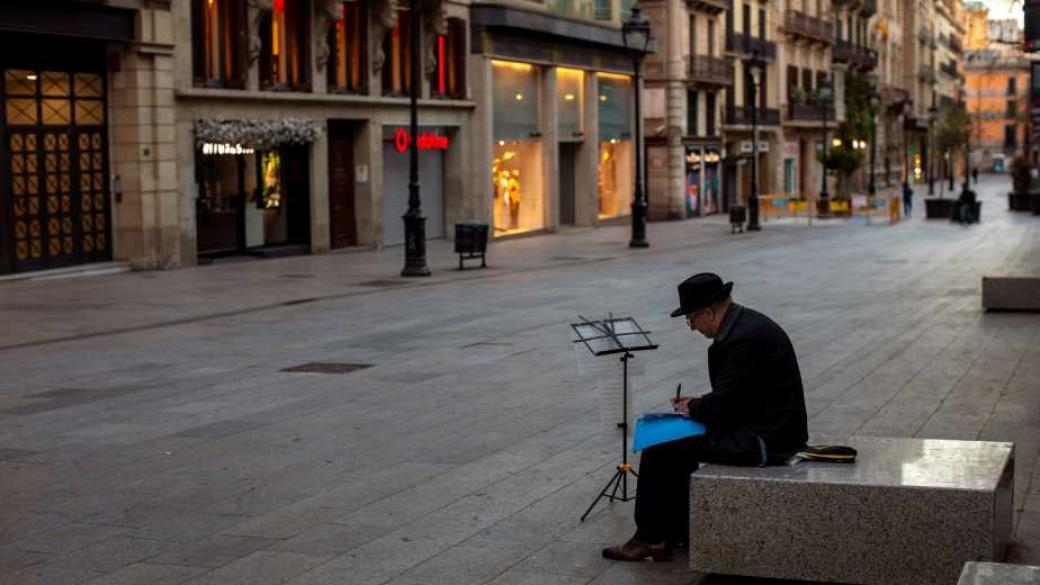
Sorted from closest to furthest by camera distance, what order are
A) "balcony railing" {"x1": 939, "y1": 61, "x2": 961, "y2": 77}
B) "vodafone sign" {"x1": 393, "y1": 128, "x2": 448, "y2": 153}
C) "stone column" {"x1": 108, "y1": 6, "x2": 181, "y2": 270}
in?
"stone column" {"x1": 108, "y1": 6, "x2": 181, "y2": 270}
"vodafone sign" {"x1": 393, "y1": 128, "x2": 448, "y2": 153}
"balcony railing" {"x1": 939, "y1": 61, "x2": 961, "y2": 77}

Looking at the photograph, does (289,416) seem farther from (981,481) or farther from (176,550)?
(981,481)

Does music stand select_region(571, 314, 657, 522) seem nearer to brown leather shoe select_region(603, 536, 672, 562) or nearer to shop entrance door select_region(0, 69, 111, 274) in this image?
brown leather shoe select_region(603, 536, 672, 562)

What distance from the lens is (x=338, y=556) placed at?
8109 millimetres

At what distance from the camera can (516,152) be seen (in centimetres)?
4538

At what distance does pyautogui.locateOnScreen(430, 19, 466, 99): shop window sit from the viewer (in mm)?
40719

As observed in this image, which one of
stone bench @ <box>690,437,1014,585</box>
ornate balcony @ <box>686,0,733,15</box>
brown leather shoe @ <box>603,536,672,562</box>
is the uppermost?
ornate balcony @ <box>686,0,733,15</box>

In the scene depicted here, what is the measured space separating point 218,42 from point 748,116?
40085 millimetres

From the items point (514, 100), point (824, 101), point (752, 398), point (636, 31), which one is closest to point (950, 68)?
point (824, 101)

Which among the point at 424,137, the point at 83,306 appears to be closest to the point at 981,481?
the point at 83,306

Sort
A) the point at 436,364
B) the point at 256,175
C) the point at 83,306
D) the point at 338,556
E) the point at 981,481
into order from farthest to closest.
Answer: the point at 256,175 → the point at 83,306 → the point at 436,364 → the point at 338,556 → the point at 981,481

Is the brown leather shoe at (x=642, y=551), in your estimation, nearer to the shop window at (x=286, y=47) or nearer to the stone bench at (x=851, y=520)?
the stone bench at (x=851, y=520)

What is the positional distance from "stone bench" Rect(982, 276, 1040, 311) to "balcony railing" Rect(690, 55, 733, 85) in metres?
40.0

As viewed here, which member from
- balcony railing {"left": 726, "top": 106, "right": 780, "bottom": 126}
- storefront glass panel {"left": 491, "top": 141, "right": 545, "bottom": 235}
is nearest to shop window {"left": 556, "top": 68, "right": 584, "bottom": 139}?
storefront glass panel {"left": 491, "top": 141, "right": 545, "bottom": 235}

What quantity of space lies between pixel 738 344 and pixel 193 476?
14.2ft
